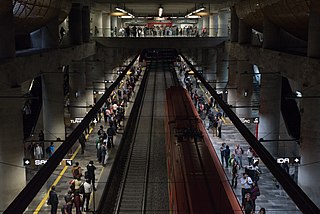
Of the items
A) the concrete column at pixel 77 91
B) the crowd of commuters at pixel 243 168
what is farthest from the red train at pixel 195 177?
the concrete column at pixel 77 91

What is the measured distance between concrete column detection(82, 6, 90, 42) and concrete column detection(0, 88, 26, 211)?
17.4 m

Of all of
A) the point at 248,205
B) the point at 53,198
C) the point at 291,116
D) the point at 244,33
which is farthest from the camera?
the point at 244,33

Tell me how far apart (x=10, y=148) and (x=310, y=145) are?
969cm

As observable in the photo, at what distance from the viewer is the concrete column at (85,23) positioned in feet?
A: 108

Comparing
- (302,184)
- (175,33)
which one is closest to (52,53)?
(302,184)

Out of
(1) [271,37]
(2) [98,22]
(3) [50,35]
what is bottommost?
(1) [271,37]

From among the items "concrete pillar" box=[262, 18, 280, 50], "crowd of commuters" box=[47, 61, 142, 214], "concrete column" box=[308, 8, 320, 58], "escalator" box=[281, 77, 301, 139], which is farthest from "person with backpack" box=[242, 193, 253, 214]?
"escalator" box=[281, 77, 301, 139]

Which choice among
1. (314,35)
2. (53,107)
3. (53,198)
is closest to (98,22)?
(53,107)

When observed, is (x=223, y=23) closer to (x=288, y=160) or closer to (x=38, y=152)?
(x=38, y=152)

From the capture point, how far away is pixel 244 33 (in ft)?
99.5

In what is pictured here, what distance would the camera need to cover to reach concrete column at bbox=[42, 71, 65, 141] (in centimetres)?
2450

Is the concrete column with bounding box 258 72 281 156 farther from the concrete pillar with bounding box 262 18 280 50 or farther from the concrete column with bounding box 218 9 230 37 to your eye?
the concrete column with bounding box 218 9 230 37

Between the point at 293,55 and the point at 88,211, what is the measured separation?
9.06 metres

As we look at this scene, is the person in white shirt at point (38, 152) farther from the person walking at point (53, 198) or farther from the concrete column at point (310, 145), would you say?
the concrete column at point (310, 145)
